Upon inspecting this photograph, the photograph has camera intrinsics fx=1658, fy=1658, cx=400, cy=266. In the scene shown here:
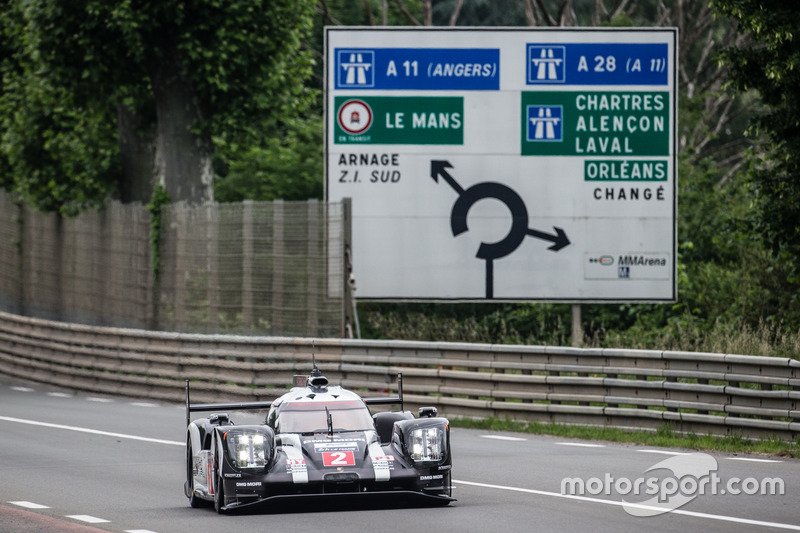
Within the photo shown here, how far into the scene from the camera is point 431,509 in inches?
531

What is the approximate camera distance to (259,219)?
28.8 meters

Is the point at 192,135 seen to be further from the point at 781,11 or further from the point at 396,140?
the point at 781,11

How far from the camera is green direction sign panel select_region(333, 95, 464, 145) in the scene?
2739cm

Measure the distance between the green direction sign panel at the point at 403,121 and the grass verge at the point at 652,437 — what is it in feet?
19.8

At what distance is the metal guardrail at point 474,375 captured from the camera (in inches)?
768

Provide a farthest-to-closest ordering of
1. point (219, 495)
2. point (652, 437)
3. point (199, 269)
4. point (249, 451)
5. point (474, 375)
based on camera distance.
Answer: point (199, 269)
point (474, 375)
point (652, 437)
point (219, 495)
point (249, 451)

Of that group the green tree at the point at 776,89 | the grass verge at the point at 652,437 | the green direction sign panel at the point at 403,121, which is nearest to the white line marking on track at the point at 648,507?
the grass verge at the point at 652,437

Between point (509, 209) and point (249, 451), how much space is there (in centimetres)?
1492

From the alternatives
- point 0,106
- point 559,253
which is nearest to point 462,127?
point 559,253

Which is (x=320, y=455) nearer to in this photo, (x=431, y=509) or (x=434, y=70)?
(x=431, y=509)

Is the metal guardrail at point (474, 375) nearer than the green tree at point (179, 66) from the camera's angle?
Yes

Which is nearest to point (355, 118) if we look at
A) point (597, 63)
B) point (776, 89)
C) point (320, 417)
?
point (597, 63)

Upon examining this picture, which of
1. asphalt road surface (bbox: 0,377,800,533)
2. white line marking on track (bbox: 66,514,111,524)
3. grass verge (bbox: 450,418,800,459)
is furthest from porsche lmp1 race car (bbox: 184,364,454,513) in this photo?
grass verge (bbox: 450,418,800,459)

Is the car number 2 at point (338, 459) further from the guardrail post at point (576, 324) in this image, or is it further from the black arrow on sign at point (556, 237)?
the black arrow on sign at point (556, 237)
